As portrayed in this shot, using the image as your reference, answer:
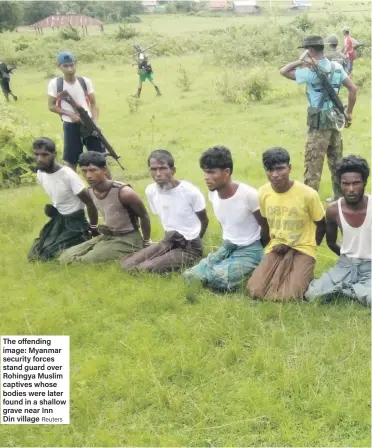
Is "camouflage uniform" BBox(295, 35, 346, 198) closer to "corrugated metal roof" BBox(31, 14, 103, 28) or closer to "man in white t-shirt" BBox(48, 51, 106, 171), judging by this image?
"man in white t-shirt" BBox(48, 51, 106, 171)

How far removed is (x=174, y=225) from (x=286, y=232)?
40.7 inches

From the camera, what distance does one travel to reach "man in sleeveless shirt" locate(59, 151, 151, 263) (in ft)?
16.0

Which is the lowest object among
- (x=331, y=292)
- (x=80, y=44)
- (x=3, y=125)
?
(x=331, y=292)

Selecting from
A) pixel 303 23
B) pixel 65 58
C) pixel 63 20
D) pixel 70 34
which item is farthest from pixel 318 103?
pixel 70 34

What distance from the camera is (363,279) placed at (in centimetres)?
396

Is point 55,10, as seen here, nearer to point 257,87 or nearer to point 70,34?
point 70,34

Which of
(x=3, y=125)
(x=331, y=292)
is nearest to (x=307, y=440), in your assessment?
(x=331, y=292)

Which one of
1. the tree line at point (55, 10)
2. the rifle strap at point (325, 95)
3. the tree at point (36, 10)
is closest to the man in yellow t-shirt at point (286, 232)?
the rifle strap at point (325, 95)

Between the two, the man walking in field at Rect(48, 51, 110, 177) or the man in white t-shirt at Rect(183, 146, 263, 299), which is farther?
the man walking in field at Rect(48, 51, 110, 177)

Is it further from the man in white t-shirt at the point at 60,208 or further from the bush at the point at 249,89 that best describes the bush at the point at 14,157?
the bush at the point at 249,89

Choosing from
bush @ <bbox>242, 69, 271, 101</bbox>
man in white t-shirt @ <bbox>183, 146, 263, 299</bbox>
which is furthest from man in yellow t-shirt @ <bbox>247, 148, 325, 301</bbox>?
bush @ <bbox>242, 69, 271, 101</bbox>

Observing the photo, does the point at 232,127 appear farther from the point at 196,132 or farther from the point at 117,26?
the point at 117,26

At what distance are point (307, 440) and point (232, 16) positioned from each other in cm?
3457

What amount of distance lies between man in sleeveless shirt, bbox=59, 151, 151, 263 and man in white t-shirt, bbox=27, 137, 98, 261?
163 millimetres
